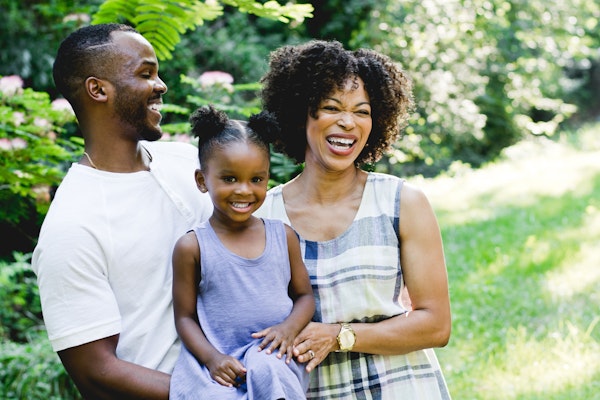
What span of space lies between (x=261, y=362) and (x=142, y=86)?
1090mm

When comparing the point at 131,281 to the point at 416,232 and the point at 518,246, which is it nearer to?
the point at 416,232

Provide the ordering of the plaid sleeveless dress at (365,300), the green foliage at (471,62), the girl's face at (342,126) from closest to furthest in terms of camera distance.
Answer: the plaid sleeveless dress at (365,300) < the girl's face at (342,126) < the green foliage at (471,62)

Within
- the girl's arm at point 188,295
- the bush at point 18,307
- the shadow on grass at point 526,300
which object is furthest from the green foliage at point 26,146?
the shadow on grass at point 526,300

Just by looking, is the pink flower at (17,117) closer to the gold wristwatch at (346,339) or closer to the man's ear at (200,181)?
the man's ear at (200,181)

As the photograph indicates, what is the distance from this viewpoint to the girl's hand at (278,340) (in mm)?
2402

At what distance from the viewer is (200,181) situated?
107 inches

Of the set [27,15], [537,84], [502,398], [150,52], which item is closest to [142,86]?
[150,52]

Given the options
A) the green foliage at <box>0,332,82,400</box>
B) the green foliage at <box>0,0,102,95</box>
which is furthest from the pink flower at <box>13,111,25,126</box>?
the green foliage at <box>0,0,102,95</box>

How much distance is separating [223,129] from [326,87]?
48 centimetres

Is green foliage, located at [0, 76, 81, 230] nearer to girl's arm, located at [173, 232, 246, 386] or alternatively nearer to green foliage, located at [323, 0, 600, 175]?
girl's arm, located at [173, 232, 246, 386]

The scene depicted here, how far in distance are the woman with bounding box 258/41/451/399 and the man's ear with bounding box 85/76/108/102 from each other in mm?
769

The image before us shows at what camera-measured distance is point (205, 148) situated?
8.82 feet

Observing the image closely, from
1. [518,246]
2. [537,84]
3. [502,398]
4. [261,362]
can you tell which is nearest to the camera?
[261,362]

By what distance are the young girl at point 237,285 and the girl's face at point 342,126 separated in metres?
0.25
